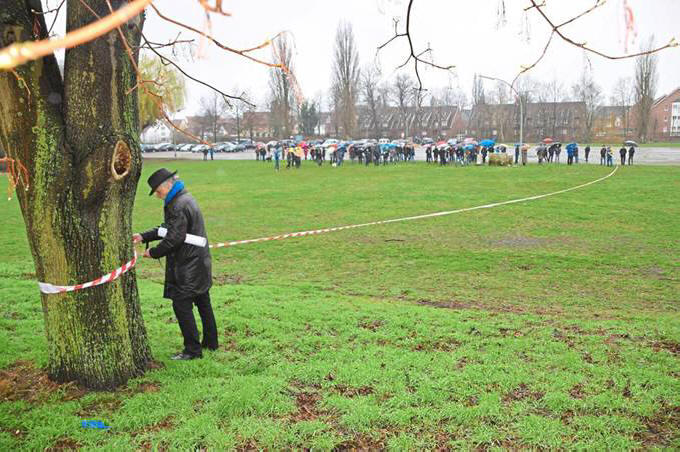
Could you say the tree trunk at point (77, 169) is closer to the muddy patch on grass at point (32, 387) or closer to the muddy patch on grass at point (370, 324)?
the muddy patch on grass at point (32, 387)

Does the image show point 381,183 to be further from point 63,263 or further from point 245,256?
point 63,263

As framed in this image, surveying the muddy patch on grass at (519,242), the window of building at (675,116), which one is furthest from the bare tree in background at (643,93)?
the muddy patch on grass at (519,242)

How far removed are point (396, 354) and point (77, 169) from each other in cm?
319

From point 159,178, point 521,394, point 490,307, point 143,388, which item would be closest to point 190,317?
point 143,388

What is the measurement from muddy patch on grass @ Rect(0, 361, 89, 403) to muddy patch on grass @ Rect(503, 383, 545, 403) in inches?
130

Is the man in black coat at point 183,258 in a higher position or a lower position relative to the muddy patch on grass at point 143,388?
higher

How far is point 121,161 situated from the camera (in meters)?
4.31

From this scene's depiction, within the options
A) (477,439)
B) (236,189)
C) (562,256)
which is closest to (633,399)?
(477,439)

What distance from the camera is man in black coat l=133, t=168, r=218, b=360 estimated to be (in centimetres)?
523

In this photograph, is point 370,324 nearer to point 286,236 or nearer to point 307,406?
point 307,406

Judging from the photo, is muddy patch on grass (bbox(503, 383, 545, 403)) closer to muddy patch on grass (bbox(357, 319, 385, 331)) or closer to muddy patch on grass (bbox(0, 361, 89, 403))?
muddy patch on grass (bbox(357, 319, 385, 331))

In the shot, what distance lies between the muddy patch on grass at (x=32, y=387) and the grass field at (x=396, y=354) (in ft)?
0.05

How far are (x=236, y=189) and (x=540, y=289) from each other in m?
19.3

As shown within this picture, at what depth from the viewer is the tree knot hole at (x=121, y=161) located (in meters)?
4.22
